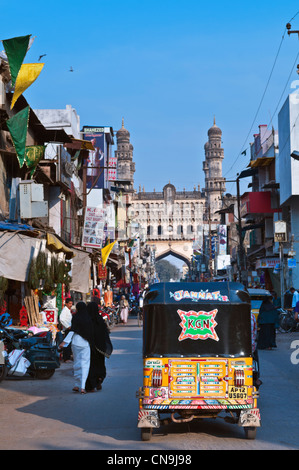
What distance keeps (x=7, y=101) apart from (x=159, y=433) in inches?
591

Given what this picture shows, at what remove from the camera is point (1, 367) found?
1345cm

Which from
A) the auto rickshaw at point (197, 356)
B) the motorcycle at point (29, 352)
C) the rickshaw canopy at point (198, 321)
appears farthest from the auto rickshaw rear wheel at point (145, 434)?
the motorcycle at point (29, 352)

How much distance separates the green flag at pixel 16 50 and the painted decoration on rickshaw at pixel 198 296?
375 inches

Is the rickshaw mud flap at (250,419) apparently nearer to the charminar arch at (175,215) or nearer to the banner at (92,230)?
the banner at (92,230)

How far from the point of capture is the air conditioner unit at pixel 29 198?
841 inches

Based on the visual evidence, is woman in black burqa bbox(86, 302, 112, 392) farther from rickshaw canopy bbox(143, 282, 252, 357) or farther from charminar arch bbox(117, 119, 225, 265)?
charminar arch bbox(117, 119, 225, 265)

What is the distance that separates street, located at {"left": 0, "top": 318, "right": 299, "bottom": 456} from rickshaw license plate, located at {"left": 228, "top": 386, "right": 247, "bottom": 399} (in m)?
0.46

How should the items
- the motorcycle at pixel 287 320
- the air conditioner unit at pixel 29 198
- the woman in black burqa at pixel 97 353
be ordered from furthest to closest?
1. the motorcycle at pixel 287 320
2. the air conditioner unit at pixel 29 198
3. the woman in black burqa at pixel 97 353

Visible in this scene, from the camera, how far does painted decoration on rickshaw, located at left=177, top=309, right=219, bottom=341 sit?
856 centimetres

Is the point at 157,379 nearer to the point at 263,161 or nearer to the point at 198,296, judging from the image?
the point at 198,296

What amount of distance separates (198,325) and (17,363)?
6.33 meters

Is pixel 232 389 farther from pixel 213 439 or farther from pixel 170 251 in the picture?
pixel 170 251

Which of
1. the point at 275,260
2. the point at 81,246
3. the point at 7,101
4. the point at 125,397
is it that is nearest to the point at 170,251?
the point at 275,260

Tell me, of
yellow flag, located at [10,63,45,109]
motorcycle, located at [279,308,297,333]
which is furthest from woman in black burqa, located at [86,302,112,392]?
motorcycle, located at [279,308,297,333]
